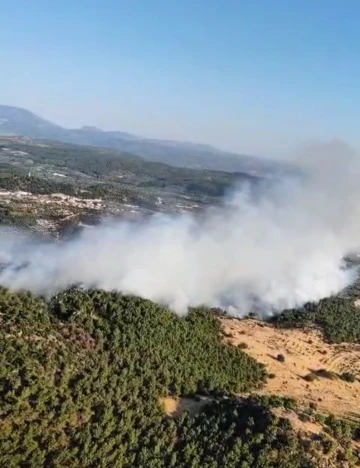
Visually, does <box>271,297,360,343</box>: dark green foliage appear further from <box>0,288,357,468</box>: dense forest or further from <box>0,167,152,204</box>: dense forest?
<box>0,167,152,204</box>: dense forest

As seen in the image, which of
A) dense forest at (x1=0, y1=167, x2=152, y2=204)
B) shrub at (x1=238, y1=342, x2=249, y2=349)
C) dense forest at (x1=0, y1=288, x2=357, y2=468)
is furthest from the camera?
dense forest at (x1=0, y1=167, x2=152, y2=204)

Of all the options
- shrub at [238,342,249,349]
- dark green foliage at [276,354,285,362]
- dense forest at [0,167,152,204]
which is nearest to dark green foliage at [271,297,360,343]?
dark green foliage at [276,354,285,362]

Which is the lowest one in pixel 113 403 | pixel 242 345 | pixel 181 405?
pixel 242 345

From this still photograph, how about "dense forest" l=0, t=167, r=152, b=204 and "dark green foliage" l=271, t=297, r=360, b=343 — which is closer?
"dark green foliage" l=271, t=297, r=360, b=343

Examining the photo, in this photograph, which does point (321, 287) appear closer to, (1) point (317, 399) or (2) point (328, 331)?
(2) point (328, 331)

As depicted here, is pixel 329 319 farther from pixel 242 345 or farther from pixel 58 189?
pixel 58 189

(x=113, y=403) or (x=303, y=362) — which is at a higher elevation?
(x=113, y=403)

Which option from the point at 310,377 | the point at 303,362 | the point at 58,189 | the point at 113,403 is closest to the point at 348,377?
the point at 310,377

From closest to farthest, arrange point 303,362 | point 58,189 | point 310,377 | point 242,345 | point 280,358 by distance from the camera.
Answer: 1. point 310,377
2. point 242,345
3. point 280,358
4. point 303,362
5. point 58,189
